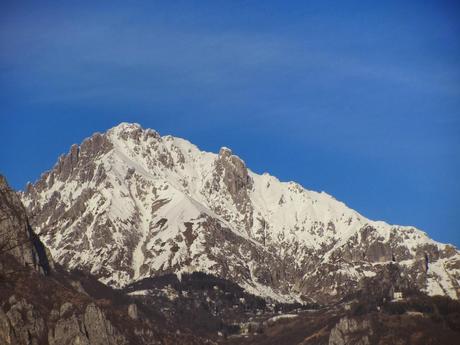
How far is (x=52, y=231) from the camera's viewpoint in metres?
30.5

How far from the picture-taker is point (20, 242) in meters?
30.9

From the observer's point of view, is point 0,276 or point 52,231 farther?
point 52,231

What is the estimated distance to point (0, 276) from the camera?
28.7 m

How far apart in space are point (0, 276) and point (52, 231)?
2427mm

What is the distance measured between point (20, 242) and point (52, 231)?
1.11 m

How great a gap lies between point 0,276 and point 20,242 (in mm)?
2326

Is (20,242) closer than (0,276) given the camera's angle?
No
